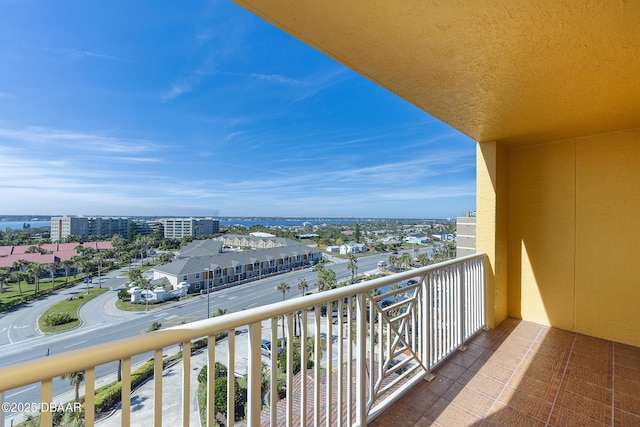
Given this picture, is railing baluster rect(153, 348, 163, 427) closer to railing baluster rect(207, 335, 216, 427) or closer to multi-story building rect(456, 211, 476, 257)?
railing baluster rect(207, 335, 216, 427)

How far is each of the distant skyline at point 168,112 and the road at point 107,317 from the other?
1748 mm

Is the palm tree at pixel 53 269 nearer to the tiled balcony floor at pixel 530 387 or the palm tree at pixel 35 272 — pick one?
the palm tree at pixel 35 272

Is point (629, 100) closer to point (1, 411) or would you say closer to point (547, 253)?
point (547, 253)

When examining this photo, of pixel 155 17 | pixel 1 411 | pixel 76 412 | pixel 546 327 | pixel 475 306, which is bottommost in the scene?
pixel 546 327

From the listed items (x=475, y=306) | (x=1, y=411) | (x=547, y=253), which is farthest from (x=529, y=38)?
(x=547, y=253)

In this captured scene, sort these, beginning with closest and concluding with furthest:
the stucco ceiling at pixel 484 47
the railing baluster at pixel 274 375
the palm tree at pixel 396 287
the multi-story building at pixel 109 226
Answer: the stucco ceiling at pixel 484 47
the railing baluster at pixel 274 375
the palm tree at pixel 396 287
the multi-story building at pixel 109 226

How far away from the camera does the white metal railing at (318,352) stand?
3.07 feet

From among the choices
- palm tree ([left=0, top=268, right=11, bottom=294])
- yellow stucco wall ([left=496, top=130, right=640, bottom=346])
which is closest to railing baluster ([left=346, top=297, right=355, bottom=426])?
yellow stucco wall ([left=496, top=130, right=640, bottom=346])

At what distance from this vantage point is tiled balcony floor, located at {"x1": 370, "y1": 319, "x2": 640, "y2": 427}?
1945 mm

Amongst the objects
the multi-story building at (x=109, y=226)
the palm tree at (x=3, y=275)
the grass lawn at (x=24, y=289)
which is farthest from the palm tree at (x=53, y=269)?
the multi-story building at (x=109, y=226)

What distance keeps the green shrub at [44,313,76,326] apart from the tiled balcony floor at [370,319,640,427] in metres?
2.63

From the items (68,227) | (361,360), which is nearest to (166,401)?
(361,360)

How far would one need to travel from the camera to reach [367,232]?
5188 mm

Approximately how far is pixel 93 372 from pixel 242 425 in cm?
74
